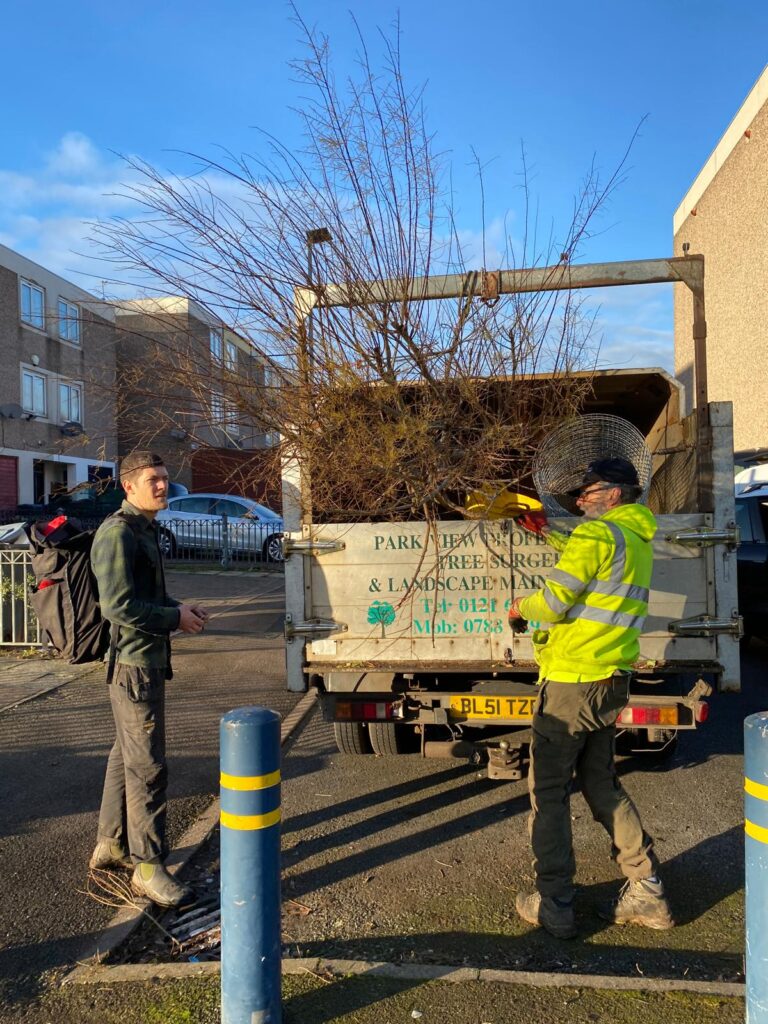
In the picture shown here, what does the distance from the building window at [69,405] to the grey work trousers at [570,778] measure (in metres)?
25.7

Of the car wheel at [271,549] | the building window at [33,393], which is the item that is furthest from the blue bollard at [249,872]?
the building window at [33,393]

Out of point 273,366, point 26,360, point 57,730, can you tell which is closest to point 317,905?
point 273,366

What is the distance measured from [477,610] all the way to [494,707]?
1.67ft

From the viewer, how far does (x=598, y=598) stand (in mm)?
3125

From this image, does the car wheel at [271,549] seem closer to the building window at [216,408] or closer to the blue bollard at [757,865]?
the building window at [216,408]

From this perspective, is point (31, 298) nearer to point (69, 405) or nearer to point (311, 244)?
point (69, 405)

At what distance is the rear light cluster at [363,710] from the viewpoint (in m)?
4.13

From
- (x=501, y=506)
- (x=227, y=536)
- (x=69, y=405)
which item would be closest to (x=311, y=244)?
(x=501, y=506)

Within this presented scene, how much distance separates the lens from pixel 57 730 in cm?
567

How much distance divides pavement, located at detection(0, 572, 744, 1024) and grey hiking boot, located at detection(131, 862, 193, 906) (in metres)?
0.18

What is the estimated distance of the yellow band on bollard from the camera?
2.46 meters

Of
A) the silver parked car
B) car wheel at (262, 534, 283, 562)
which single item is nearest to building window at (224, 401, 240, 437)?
the silver parked car

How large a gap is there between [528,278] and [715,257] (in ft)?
71.0

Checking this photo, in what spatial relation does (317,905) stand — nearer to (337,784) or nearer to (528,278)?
(337,784)
